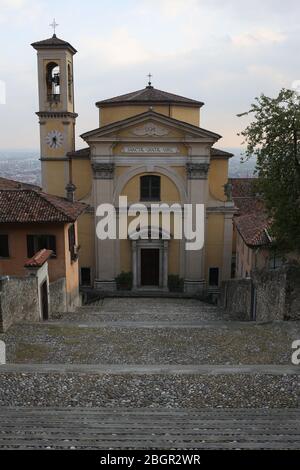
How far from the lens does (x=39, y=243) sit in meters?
20.3

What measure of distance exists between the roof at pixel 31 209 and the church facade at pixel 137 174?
244 inches

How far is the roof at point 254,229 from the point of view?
2091 cm

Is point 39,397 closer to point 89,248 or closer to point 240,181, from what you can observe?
point 89,248

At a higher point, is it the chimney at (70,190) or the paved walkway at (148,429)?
the chimney at (70,190)

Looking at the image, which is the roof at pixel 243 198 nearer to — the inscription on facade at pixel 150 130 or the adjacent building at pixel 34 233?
the inscription on facade at pixel 150 130

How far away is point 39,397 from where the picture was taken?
859 centimetres

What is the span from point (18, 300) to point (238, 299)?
10.3 m

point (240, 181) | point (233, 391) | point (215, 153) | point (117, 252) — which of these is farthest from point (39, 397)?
point (240, 181)

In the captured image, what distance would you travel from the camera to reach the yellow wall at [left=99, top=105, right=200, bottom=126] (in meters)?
29.3

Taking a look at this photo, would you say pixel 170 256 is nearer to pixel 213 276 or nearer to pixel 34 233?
pixel 213 276

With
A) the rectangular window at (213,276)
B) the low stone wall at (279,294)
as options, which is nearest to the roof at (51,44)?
the rectangular window at (213,276)

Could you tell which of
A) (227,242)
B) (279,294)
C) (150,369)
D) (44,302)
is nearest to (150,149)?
(227,242)
